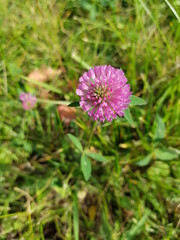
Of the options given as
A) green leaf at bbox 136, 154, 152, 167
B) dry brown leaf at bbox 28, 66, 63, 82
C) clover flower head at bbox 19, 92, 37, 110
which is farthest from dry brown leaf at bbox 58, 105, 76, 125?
green leaf at bbox 136, 154, 152, 167

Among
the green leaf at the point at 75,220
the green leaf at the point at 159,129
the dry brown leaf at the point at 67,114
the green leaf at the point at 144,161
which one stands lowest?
the green leaf at the point at 75,220

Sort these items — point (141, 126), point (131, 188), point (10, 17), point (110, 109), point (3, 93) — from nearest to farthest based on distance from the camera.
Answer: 1. point (110, 109)
2. point (131, 188)
3. point (141, 126)
4. point (3, 93)
5. point (10, 17)

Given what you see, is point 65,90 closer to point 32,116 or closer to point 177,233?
point 32,116

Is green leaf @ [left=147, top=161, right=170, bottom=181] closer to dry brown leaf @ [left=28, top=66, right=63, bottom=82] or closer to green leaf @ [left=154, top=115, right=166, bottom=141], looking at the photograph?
green leaf @ [left=154, top=115, right=166, bottom=141]

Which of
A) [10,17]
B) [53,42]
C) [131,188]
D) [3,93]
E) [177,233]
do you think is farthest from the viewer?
[10,17]

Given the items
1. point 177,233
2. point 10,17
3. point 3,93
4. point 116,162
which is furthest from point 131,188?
point 10,17

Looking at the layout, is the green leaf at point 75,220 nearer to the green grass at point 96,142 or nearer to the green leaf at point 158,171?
the green grass at point 96,142

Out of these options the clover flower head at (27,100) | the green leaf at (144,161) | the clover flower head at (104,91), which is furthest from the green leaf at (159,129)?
the clover flower head at (27,100)
